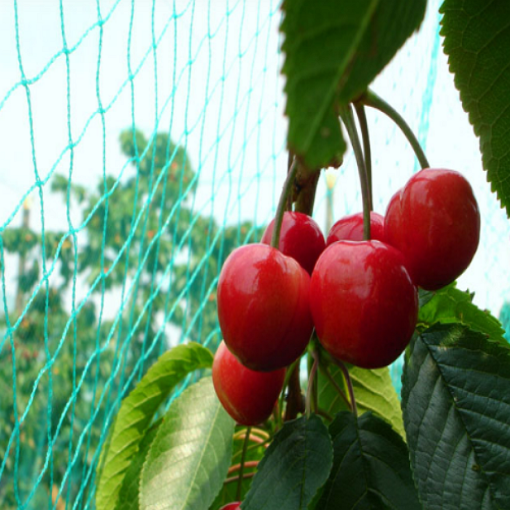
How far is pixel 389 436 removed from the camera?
472 millimetres

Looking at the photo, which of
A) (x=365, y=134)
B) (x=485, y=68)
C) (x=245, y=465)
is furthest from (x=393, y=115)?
(x=245, y=465)

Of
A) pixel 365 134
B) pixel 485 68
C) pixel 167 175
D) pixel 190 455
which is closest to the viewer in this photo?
pixel 485 68

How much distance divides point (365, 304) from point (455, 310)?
18 centimetres

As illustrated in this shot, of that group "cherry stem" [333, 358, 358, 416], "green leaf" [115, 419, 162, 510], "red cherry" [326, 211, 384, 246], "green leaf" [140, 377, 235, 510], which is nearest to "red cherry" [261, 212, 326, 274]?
"red cherry" [326, 211, 384, 246]

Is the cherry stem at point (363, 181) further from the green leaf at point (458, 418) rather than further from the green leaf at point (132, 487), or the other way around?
the green leaf at point (132, 487)

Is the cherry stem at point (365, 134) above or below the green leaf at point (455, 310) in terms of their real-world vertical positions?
above

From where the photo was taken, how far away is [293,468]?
43 centimetres

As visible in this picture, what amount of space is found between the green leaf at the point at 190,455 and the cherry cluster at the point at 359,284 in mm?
204

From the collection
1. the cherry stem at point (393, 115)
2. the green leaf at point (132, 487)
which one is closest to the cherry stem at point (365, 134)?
the cherry stem at point (393, 115)

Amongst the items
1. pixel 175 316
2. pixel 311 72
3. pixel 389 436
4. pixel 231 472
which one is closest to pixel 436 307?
pixel 389 436

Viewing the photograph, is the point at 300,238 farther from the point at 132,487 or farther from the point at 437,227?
the point at 132,487

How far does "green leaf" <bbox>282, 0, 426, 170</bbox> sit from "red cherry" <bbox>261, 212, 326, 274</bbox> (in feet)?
0.98

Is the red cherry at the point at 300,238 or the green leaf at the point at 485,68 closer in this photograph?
the green leaf at the point at 485,68

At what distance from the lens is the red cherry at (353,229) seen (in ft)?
1.42
